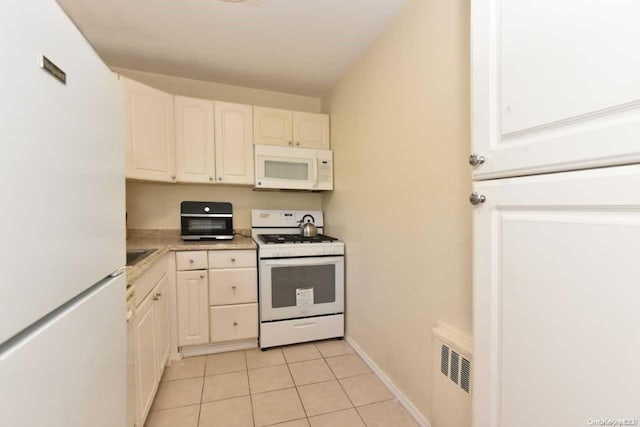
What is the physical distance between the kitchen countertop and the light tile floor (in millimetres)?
868

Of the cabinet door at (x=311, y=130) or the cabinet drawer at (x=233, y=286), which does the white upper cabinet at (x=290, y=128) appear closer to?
the cabinet door at (x=311, y=130)

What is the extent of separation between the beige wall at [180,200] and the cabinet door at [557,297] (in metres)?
2.32

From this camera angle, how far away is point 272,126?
8.92ft

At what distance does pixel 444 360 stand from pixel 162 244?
6.89 feet

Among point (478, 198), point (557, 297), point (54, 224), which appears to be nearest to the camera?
point (54, 224)

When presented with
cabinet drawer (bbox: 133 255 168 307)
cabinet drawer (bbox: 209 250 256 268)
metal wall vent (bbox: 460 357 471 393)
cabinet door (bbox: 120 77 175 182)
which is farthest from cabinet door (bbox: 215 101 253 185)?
metal wall vent (bbox: 460 357 471 393)

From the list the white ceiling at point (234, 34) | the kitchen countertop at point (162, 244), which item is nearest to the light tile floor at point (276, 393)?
the kitchen countertop at point (162, 244)

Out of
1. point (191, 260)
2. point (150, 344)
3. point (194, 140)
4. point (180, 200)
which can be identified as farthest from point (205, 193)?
point (150, 344)

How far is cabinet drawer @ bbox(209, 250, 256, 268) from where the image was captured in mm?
2242

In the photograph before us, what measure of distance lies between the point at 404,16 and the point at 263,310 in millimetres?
2308

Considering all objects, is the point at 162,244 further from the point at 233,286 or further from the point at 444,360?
the point at 444,360

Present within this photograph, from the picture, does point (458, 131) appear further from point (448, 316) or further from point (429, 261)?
point (448, 316)

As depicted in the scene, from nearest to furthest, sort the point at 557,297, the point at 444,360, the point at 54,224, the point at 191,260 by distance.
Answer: the point at 54,224 → the point at 557,297 → the point at 444,360 → the point at 191,260

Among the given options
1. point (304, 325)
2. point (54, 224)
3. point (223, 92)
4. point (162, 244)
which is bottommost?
point (304, 325)
